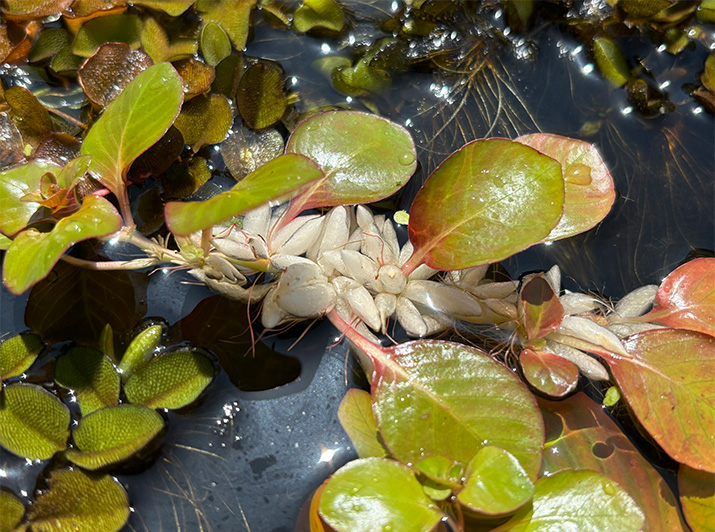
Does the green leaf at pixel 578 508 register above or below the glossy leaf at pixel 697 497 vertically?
above

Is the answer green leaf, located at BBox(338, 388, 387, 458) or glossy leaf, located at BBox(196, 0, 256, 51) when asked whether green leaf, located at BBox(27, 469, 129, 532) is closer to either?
green leaf, located at BBox(338, 388, 387, 458)

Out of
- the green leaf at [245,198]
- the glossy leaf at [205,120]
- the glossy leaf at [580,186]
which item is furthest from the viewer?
the glossy leaf at [205,120]

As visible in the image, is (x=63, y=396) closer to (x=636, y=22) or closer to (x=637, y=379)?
(x=637, y=379)

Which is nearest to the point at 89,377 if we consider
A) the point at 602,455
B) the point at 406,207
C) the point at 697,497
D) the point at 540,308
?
the point at 406,207

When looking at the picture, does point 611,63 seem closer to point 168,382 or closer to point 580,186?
point 580,186

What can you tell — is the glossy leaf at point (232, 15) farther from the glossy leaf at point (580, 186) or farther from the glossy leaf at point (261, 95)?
the glossy leaf at point (580, 186)

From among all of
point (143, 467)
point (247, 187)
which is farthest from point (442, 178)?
point (143, 467)

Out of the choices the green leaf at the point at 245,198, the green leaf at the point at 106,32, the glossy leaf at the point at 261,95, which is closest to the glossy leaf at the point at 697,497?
the green leaf at the point at 245,198
